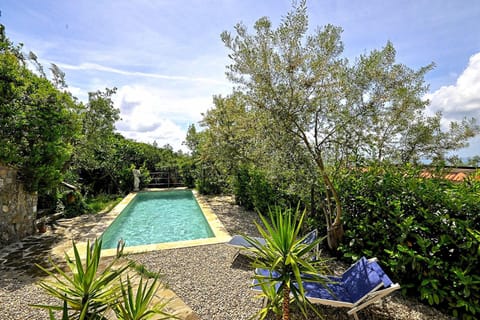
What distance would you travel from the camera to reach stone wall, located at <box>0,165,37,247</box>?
6.72m

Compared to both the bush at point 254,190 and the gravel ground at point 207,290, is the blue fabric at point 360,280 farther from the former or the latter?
the bush at point 254,190

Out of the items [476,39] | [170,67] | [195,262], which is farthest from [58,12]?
[476,39]

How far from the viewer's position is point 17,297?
422 cm

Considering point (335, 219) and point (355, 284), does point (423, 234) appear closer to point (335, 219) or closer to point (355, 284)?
point (355, 284)

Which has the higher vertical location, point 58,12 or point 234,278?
point 58,12

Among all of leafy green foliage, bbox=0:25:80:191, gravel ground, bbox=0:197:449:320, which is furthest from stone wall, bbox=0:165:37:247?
gravel ground, bbox=0:197:449:320

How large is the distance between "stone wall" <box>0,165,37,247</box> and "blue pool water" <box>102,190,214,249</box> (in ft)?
7.70

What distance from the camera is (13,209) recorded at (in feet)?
23.1

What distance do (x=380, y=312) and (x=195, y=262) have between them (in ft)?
13.1

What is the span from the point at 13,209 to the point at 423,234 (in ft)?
34.9

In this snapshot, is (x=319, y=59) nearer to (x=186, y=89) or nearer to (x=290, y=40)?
(x=290, y=40)

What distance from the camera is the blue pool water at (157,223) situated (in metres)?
8.74

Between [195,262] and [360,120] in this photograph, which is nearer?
[360,120]

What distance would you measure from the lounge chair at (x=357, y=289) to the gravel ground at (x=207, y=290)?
1.19 ft
